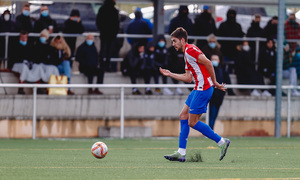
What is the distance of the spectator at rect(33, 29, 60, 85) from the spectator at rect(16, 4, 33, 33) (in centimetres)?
100

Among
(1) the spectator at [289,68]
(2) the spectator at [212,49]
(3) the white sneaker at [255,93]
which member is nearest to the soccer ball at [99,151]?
(2) the spectator at [212,49]

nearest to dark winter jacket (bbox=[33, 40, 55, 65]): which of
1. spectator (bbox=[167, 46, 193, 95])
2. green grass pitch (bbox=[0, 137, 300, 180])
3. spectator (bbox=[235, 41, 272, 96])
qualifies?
green grass pitch (bbox=[0, 137, 300, 180])

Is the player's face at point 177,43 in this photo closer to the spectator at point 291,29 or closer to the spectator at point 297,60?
the spectator at point 297,60

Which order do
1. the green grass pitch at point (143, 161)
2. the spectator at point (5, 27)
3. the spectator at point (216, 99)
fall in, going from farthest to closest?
1. the spectator at point (5, 27)
2. the spectator at point (216, 99)
3. the green grass pitch at point (143, 161)

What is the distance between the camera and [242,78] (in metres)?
20.4

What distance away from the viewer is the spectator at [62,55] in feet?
61.9

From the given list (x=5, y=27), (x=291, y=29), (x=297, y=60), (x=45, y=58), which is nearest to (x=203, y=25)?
(x=291, y=29)

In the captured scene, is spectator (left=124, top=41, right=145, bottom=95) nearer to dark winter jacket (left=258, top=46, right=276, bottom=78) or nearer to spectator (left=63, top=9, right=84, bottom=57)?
spectator (left=63, top=9, right=84, bottom=57)

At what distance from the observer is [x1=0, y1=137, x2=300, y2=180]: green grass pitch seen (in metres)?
9.09

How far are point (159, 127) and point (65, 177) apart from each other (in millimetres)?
10399

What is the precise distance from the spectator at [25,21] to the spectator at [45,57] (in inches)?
39.4

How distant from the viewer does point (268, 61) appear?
20953 mm

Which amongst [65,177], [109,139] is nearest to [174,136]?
[109,139]

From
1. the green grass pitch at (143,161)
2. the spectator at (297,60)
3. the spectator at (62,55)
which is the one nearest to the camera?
the green grass pitch at (143,161)
